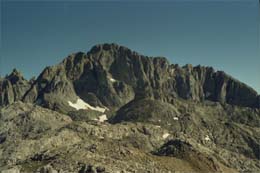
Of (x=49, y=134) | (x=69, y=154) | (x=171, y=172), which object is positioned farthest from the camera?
(x=49, y=134)

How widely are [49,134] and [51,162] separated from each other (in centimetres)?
4949

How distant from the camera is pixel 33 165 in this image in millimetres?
147375

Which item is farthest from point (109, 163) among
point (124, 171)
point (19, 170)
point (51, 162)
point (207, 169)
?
point (207, 169)

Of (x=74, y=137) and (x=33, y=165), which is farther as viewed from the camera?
(x=74, y=137)

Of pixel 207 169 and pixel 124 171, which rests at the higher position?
pixel 124 171

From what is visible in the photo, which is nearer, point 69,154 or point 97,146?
point 69,154

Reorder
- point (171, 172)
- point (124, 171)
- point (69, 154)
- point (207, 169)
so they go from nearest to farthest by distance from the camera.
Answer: point (124, 171) < point (171, 172) < point (69, 154) < point (207, 169)

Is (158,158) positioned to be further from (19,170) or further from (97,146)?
(19,170)

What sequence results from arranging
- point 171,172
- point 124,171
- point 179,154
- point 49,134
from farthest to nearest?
point 49,134
point 179,154
point 171,172
point 124,171

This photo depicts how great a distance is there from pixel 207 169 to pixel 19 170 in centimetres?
7322

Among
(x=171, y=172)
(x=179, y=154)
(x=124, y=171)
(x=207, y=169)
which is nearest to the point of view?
(x=124, y=171)

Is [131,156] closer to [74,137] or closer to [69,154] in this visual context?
[69,154]

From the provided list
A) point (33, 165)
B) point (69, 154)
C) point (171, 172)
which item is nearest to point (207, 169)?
point (171, 172)

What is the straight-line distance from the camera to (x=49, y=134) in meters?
194
